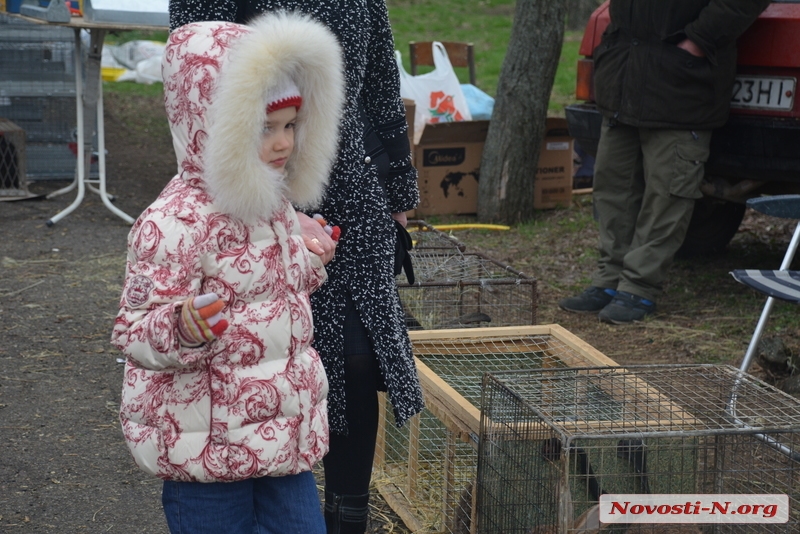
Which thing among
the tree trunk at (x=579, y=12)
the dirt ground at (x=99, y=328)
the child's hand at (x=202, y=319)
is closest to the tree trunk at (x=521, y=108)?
the dirt ground at (x=99, y=328)

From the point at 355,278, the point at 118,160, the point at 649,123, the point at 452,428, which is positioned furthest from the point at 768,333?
the point at 118,160

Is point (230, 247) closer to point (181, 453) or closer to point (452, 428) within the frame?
Answer: point (181, 453)

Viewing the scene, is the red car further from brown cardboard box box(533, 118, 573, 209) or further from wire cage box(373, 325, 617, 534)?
brown cardboard box box(533, 118, 573, 209)

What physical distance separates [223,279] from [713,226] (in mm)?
4577

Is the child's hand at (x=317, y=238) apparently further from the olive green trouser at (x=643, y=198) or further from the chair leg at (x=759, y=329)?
the olive green trouser at (x=643, y=198)

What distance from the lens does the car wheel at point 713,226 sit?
5770mm

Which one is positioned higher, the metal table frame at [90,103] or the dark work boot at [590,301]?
the metal table frame at [90,103]

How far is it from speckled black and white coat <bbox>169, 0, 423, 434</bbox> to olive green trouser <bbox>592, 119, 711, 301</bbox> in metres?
2.66

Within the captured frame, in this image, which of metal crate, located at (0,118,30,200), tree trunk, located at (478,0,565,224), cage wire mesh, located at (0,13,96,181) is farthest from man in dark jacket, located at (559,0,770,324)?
cage wire mesh, located at (0,13,96,181)

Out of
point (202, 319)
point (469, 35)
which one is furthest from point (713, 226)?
point (469, 35)

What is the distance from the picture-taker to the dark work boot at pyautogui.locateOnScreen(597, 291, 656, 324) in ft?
15.7

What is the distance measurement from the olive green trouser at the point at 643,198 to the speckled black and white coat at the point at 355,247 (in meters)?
2.66

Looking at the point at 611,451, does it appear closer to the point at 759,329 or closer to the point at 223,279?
the point at 223,279

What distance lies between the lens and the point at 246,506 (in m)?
1.99
